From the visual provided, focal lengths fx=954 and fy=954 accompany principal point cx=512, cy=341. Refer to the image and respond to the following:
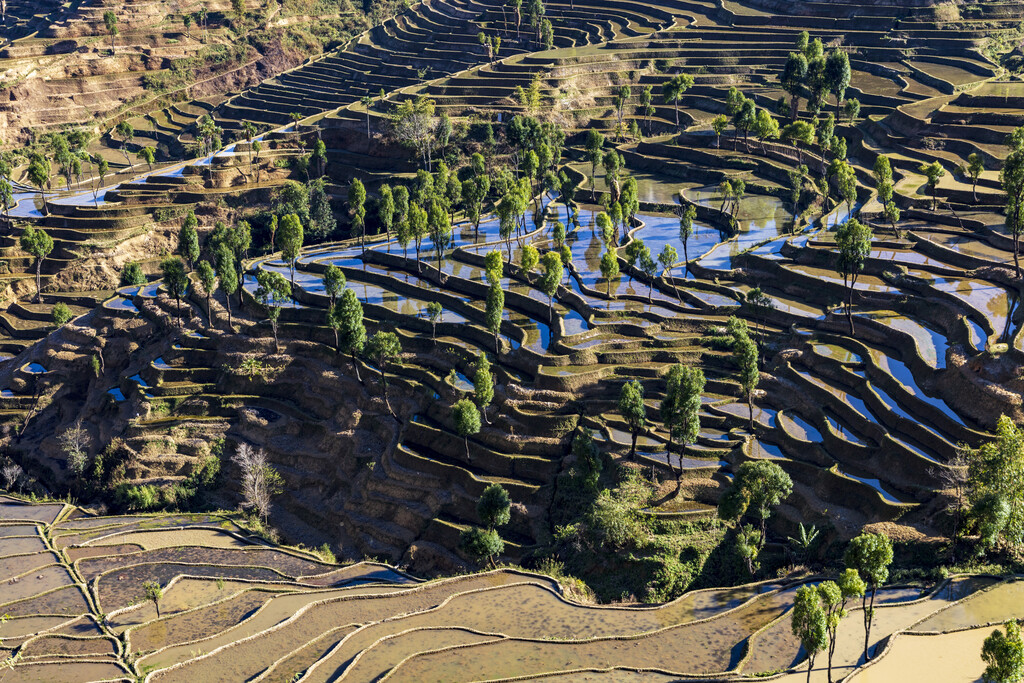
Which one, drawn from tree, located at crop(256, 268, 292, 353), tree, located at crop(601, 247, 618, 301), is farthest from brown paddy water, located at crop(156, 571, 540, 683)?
tree, located at crop(256, 268, 292, 353)

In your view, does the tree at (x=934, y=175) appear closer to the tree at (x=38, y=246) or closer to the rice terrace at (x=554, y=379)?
the rice terrace at (x=554, y=379)

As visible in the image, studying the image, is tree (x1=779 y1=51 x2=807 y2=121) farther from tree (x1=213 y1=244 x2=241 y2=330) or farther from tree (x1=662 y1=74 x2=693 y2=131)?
tree (x1=213 y1=244 x2=241 y2=330)

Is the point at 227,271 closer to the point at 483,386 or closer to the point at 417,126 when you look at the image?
the point at 483,386

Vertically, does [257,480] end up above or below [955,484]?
below

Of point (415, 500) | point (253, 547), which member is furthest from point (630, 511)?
point (253, 547)

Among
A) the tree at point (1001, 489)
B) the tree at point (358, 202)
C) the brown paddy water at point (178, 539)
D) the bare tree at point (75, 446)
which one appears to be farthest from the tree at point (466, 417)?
the tree at point (358, 202)

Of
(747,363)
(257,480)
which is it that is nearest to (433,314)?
(257,480)
